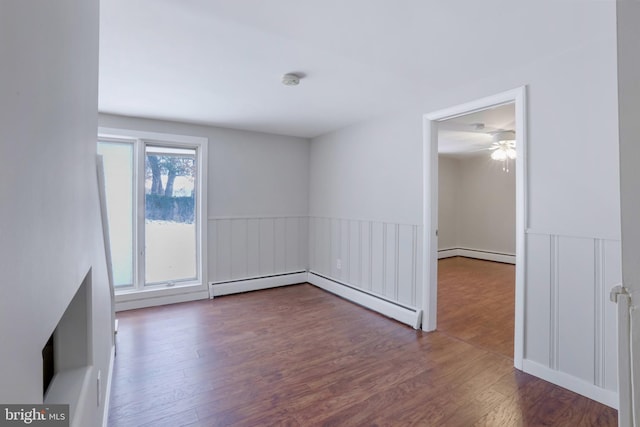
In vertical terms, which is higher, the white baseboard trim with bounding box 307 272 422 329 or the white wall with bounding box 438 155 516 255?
the white wall with bounding box 438 155 516 255

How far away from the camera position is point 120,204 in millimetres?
3693

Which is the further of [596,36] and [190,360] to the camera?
[190,360]

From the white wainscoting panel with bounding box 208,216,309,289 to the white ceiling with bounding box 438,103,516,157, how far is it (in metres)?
2.59

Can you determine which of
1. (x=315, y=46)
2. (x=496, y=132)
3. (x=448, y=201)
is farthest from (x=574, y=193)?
(x=448, y=201)

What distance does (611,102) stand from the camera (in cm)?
191

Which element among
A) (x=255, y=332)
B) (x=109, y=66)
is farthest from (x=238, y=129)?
(x=255, y=332)

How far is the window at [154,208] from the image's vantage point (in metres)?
3.68

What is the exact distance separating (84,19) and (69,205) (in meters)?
0.78

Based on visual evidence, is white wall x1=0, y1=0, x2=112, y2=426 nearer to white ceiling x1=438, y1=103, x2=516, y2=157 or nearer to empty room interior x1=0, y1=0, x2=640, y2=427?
empty room interior x1=0, y1=0, x2=640, y2=427

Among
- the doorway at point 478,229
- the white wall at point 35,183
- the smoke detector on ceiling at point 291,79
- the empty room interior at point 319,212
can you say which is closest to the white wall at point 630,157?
the empty room interior at point 319,212

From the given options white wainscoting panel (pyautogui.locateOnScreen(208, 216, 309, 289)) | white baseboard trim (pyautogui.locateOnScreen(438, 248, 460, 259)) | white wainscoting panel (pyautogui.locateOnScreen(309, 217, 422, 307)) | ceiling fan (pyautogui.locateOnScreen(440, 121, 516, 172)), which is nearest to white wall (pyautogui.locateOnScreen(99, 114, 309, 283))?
white wainscoting panel (pyautogui.locateOnScreen(208, 216, 309, 289))

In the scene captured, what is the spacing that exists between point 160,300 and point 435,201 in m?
3.47

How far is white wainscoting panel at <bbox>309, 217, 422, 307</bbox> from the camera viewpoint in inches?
129

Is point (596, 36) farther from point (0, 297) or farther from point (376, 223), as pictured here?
point (0, 297)
